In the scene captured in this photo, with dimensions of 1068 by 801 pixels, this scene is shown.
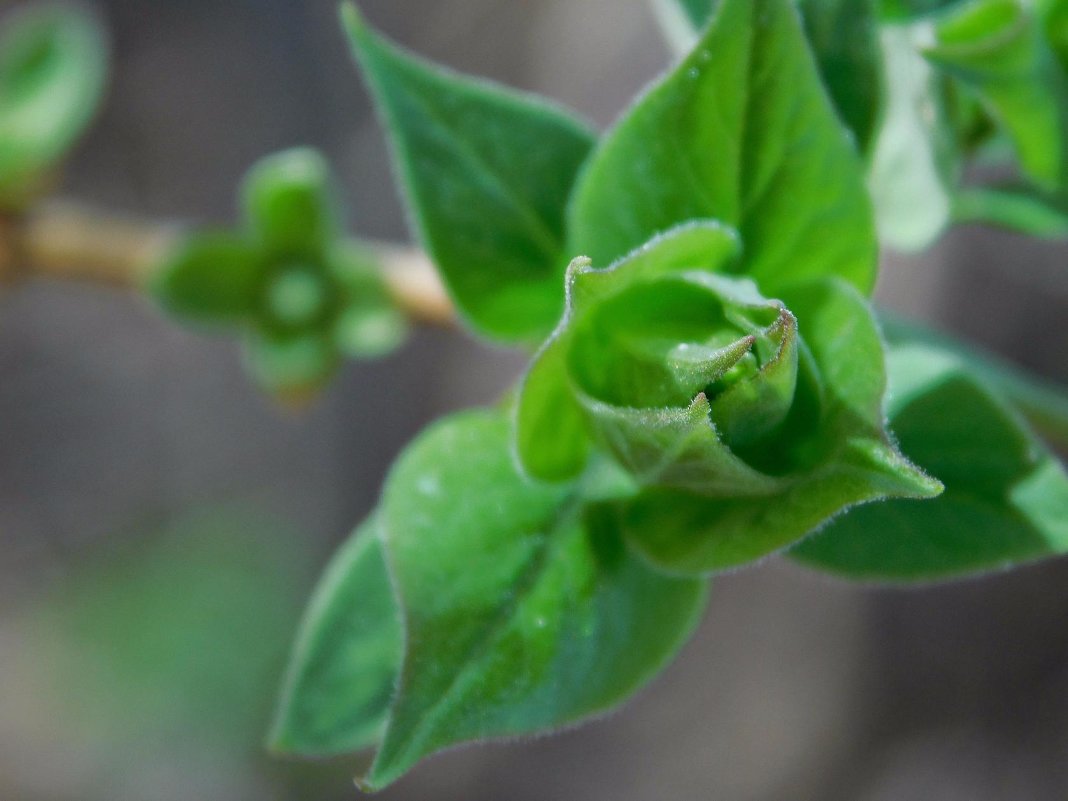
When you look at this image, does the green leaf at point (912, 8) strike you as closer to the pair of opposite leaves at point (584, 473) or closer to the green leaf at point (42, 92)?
the pair of opposite leaves at point (584, 473)

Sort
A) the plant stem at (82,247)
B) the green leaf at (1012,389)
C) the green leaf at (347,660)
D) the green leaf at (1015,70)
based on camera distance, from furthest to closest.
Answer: the plant stem at (82,247) → the green leaf at (1012,389) → the green leaf at (347,660) → the green leaf at (1015,70)

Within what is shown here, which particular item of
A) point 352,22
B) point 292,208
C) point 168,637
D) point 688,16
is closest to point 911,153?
point 688,16

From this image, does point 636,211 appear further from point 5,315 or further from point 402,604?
point 5,315

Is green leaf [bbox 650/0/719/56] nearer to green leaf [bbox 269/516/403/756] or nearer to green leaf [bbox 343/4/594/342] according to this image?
green leaf [bbox 343/4/594/342]

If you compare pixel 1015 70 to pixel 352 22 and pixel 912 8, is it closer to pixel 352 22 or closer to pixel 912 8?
pixel 912 8

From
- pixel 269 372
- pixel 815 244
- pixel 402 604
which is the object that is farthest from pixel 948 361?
pixel 269 372

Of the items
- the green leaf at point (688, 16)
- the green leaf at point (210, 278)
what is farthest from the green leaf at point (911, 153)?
the green leaf at point (210, 278)
